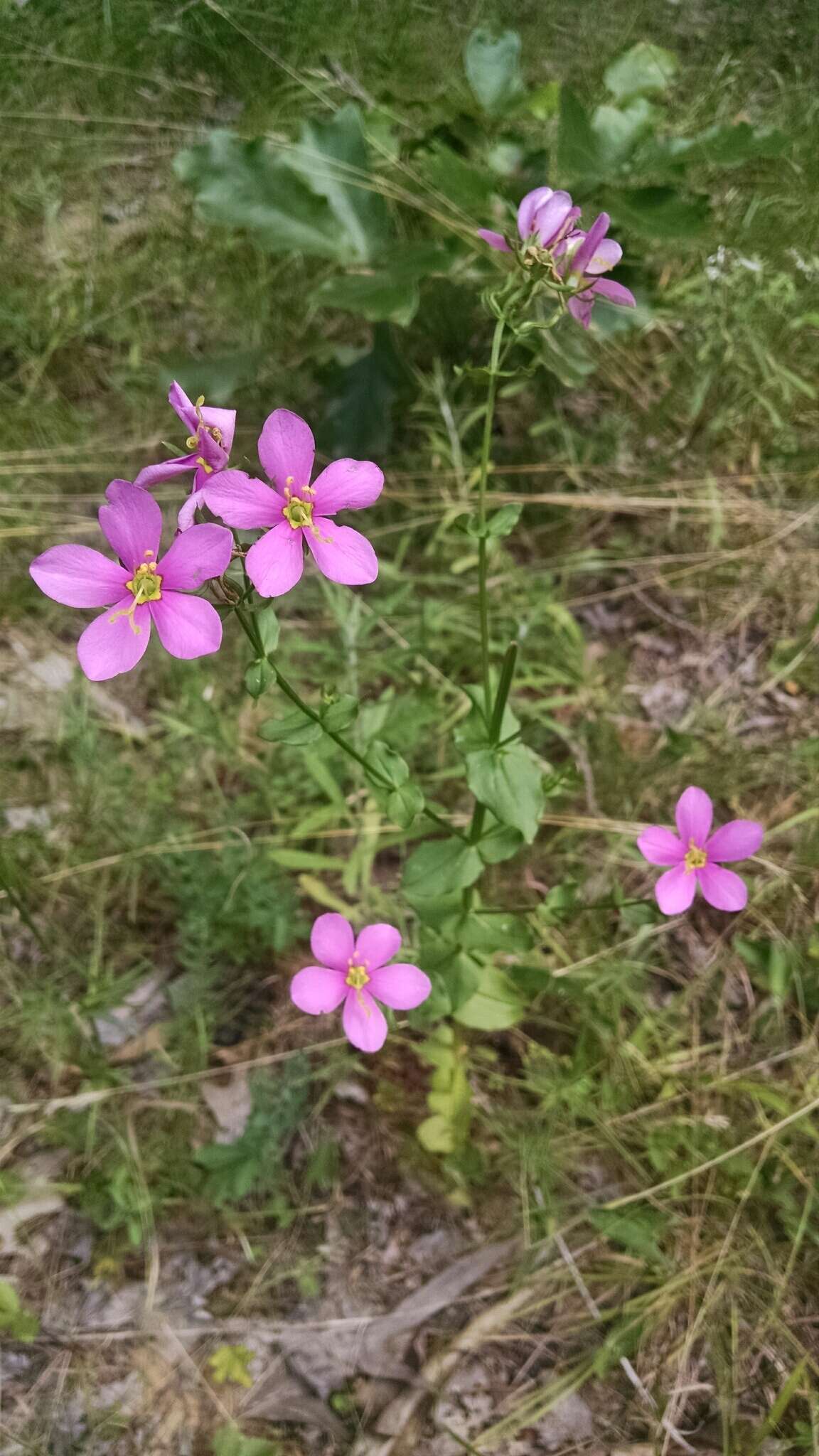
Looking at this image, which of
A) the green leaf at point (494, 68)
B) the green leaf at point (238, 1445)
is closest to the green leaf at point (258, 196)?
the green leaf at point (494, 68)

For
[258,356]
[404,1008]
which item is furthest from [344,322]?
[404,1008]

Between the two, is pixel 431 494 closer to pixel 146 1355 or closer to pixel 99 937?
pixel 99 937

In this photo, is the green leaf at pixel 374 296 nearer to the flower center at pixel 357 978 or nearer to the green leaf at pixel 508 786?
the green leaf at pixel 508 786

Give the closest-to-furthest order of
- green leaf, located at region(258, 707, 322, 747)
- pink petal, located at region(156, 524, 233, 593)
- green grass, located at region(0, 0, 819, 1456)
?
pink petal, located at region(156, 524, 233, 593) < green leaf, located at region(258, 707, 322, 747) < green grass, located at region(0, 0, 819, 1456)

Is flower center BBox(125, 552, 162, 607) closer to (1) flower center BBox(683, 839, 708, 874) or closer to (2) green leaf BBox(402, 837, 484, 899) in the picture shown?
(2) green leaf BBox(402, 837, 484, 899)

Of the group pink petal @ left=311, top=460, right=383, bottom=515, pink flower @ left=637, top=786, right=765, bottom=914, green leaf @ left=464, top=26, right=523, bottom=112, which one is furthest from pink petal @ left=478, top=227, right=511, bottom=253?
green leaf @ left=464, top=26, right=523, bottom=112

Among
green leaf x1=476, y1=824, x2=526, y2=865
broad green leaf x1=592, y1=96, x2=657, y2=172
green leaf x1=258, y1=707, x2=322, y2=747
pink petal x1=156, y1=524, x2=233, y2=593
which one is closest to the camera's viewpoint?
pink petal x1=156, y1=524, x2=233, y2=593
